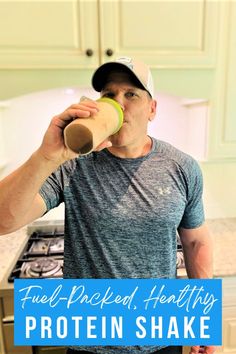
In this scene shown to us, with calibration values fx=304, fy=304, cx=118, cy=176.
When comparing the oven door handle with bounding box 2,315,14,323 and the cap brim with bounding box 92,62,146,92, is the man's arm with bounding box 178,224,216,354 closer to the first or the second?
the cap brim with bounding box 92,62,146,92

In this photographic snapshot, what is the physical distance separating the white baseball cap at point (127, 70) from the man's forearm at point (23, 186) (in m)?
0.29

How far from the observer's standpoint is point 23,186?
24.6 inches

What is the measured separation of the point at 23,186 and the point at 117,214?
0.85ft

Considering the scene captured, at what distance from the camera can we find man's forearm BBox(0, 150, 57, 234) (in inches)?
24.3

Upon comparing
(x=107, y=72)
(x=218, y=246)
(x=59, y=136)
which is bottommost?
(x=218, y=246)

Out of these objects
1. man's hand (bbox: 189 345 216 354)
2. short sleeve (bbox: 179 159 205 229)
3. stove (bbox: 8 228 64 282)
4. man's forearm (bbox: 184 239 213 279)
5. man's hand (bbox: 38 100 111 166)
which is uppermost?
man's hand (bbox: 38 100 111 166)

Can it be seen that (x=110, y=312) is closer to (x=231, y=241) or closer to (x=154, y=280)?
(x=154, y=280)

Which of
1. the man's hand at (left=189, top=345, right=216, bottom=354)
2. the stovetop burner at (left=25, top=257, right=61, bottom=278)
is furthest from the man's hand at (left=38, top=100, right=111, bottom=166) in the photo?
the man's hand at (left=189, top=345, right=216, bottom=354)

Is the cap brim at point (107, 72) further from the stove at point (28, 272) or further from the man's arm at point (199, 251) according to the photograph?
the stove at point (28, 272)

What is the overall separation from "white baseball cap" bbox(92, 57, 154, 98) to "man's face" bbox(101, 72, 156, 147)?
2 cm

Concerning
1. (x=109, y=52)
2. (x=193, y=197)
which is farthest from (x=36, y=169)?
(x=109, y=52)

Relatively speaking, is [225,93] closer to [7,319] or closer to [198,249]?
[198,249]

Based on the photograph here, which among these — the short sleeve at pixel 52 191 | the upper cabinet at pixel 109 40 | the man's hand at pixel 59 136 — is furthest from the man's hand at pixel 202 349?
the upper cabinet at pixel 109 40

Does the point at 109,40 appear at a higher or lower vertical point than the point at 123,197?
higher
